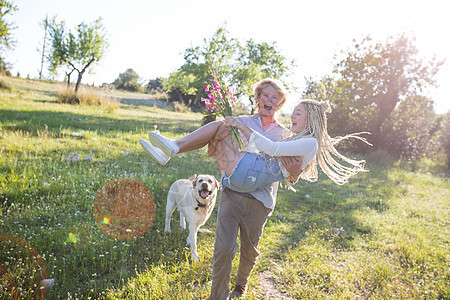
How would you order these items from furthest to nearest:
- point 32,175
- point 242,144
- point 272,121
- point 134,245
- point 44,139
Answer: point 44,139, point 32,175, point 134,245, point 272,121, point 242,144

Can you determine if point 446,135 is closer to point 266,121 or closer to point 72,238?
point 266,121

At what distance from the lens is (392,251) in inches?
243

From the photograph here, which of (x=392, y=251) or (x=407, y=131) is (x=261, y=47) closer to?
(x=407, y=131)

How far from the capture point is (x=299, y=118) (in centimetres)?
339

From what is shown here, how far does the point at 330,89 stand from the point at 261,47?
349 inches

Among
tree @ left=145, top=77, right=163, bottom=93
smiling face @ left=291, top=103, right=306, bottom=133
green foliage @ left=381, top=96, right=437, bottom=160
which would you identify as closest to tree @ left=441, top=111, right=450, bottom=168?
green foliage @ left=381, top=96, right=437, bottom=160

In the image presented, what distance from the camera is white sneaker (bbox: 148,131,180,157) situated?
344 cm

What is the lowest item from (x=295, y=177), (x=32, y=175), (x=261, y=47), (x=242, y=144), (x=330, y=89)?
(x=32, y=175)

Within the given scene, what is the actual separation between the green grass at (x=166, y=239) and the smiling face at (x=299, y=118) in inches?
89.1

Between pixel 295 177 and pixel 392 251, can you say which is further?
pixel 392 251

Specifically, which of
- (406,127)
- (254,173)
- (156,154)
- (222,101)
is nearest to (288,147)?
(254,173)

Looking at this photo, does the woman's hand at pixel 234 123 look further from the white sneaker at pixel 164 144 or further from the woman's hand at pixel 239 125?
the white sneaker at pixel 164 144

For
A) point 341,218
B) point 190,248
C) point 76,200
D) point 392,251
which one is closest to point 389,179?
point 341,218

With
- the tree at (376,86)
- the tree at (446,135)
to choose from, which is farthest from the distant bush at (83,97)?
the tree at (446,135)
